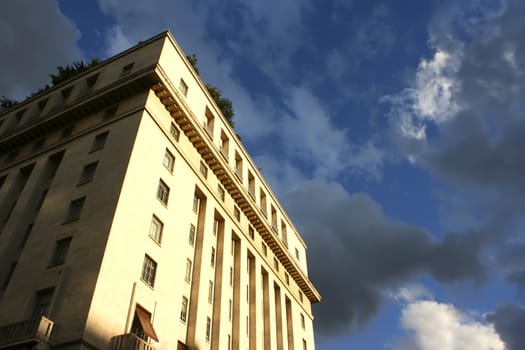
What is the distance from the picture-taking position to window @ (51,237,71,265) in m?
22.3

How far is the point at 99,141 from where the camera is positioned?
29.0m

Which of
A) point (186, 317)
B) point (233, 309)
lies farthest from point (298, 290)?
point (186, 317)

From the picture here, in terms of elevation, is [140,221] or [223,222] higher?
[223,222]

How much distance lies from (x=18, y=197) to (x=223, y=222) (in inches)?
598

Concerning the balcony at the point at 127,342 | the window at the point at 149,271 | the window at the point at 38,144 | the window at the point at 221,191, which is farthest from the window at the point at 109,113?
the balcony at the point at 127,342

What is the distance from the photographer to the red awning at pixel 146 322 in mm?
20519

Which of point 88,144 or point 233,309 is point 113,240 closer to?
point 88,144

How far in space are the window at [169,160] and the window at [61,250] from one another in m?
8.30

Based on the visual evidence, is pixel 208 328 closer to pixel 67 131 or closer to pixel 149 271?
pixel 149 271

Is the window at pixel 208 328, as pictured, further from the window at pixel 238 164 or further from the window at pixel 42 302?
the window at pixel 238 164

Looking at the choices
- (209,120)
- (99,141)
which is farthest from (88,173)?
(209,120)

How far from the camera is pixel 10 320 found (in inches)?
806

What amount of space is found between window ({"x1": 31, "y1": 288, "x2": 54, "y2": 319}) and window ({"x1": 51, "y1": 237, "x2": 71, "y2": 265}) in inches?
61.5

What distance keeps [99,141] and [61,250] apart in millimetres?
8860
